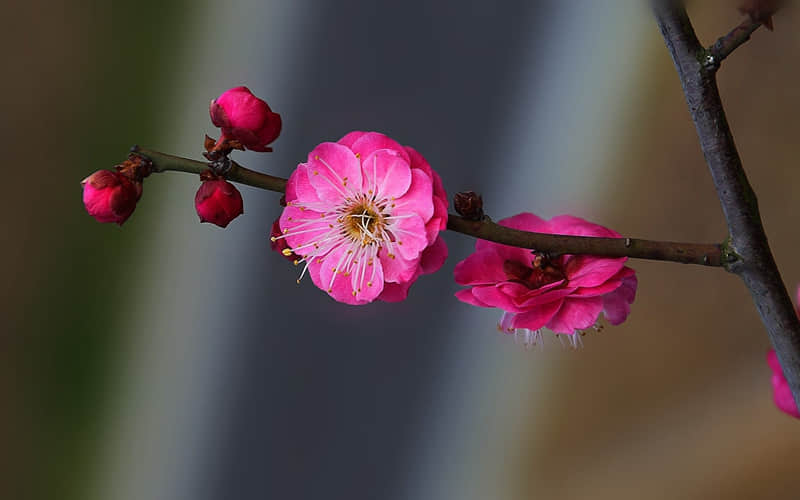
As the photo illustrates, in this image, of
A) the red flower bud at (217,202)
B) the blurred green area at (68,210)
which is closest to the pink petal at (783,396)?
the red flower bud at (217,202)

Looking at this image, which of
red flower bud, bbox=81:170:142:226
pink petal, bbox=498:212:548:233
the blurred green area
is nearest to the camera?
red flower bud, bbox=81:170:142:226

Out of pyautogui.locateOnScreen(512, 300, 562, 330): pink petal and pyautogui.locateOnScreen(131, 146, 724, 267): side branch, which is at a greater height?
pyautogui.locateOnScreen(131, 146, 724, 267): side branch

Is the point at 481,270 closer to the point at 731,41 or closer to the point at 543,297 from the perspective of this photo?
the point at 543,297

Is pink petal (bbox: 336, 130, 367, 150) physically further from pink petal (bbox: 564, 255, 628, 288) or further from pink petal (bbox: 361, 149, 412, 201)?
pink petal (bbox: 564, 255, 628, 288)

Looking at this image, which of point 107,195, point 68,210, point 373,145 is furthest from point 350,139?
point 68,210

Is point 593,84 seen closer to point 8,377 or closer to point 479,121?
point 479,121

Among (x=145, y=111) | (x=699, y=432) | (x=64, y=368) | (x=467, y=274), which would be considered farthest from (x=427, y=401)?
(x=467, y=274)

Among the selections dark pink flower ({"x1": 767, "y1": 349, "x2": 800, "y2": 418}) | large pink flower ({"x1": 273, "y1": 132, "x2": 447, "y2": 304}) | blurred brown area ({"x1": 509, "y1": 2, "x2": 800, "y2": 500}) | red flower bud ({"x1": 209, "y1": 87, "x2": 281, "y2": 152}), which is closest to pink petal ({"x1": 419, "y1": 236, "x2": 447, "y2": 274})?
large pink flower ({"x1": 273, "y1": 132, "x2": 447, "y2": 304})
